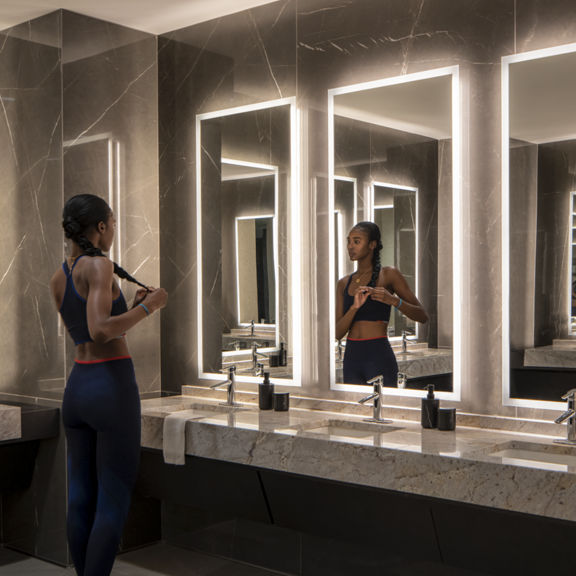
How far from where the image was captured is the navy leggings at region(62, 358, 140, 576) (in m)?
2.90

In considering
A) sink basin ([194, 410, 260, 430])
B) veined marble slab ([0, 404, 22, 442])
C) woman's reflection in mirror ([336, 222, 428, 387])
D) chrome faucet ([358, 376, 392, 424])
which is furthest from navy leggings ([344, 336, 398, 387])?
veined marble slab ([0, 404, 22, 442])

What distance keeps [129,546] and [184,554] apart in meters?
0.30

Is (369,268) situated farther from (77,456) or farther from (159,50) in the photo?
(159,50)

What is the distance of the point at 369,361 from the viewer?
11.4 feet

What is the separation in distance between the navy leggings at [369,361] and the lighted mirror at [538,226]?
516mm

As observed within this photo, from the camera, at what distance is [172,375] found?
13.9 feet

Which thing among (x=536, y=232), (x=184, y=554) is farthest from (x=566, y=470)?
(x=184, y=554)

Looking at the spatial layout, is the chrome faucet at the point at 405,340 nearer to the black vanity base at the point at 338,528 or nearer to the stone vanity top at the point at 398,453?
the stone vanity top at the point at 398,453

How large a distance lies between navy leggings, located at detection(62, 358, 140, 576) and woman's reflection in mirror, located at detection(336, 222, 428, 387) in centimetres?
103

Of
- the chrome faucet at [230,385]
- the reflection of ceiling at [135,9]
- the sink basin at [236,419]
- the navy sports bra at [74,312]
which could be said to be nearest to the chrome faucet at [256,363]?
the chrome faucet at [230,385]

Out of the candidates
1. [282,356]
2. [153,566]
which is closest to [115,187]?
[282,356]

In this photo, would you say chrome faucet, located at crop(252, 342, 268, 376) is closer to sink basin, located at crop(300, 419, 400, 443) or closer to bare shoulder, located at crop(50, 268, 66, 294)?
sink basin, located at crop(300, 419, 400, 443)

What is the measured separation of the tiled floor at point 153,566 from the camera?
151 inches

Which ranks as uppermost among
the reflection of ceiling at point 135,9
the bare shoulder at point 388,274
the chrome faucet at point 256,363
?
the reflection of ceiling at point 135,9
